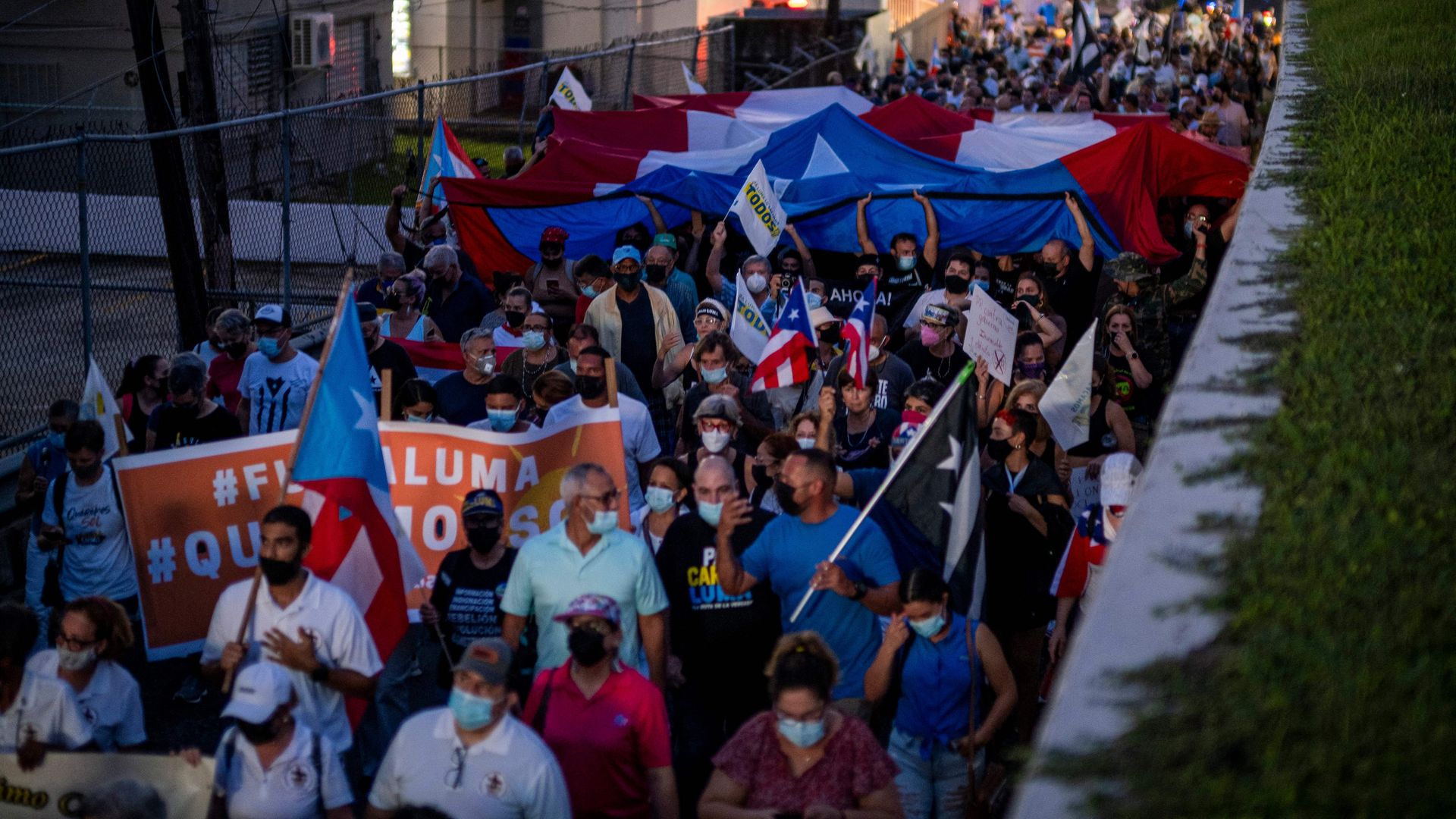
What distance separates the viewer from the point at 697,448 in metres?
8.57

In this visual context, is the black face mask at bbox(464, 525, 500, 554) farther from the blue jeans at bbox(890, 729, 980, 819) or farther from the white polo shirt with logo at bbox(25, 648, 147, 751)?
the blue jeans at bbox(890, 729, 980, 819)

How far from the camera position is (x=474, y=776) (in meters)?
5.19

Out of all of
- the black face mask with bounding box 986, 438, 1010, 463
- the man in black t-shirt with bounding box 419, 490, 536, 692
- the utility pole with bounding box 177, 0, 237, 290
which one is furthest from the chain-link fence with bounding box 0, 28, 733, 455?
the black face mask with bounding box 986, 438, 1010, 463

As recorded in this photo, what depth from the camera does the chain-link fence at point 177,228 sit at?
1200 cm

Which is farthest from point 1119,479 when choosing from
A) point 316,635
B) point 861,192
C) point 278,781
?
point 861,192

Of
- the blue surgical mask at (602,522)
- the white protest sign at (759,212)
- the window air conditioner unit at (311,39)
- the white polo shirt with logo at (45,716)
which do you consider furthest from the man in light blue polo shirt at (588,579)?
the window air conditioner unit at (311,39)

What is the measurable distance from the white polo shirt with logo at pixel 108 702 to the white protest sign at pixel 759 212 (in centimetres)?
703

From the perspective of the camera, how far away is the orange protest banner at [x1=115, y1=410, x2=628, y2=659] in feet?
23.9

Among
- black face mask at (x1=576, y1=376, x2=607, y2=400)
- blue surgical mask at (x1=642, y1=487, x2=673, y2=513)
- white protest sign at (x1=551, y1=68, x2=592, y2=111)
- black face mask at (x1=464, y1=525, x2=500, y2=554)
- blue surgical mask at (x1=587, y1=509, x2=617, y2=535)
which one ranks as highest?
white protest sign at (x1=551, y1=68, x2=592, y2=111)

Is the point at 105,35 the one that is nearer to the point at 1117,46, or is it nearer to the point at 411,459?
the point at 411,459

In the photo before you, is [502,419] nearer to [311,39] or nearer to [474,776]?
[474,776]

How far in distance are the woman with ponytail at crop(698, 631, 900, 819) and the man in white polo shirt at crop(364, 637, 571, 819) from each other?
0.56 m

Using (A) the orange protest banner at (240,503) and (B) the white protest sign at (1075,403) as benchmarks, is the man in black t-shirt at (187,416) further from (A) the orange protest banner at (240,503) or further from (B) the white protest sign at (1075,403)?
(B) the white protest sign at (1075,403)

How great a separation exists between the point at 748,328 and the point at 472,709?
5190 millimetres
